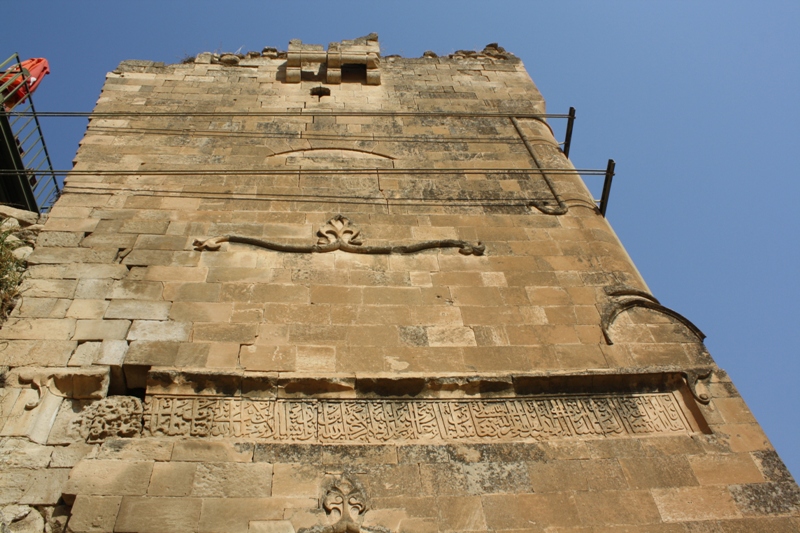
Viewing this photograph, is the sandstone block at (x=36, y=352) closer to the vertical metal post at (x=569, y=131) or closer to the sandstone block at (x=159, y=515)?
the sandstone block at (x=159, y=515)

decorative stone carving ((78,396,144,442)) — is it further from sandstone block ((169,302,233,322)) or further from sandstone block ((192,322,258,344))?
sandstone block ((169,302,233,322))

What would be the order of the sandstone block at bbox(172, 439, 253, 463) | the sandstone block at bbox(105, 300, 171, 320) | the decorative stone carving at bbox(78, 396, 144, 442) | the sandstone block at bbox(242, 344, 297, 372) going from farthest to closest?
1. the sandstone block at bbox(105, 300, 171, 320)
2. the sandstone block at bbox(242, 344, 297, 372)
3. the decorative stone carving at bbox(78, 396, 144, 442)
4. the sandstone block at bbox(172, 439, 253, 463)

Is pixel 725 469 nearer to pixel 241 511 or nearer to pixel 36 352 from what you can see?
pixel 241 511

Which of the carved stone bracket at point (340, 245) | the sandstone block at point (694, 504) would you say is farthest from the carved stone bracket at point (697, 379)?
the carved stone bracket at point (340, 245)

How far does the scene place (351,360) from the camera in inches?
165

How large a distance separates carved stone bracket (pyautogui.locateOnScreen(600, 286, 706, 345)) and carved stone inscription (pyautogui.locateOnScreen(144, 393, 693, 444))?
0.64 m

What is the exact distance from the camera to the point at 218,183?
5.82 meters

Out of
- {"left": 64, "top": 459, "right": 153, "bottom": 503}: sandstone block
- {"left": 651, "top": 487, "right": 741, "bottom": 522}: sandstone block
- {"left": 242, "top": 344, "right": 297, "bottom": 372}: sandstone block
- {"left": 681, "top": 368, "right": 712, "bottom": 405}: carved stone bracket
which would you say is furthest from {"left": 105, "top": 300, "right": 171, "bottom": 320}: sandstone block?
{"left": 681, "top": 368, "right": 712, "bottom": 405}: carved stone bracket

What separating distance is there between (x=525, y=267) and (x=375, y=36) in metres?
4.93

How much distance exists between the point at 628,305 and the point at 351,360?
207cm

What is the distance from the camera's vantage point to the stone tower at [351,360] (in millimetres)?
3447

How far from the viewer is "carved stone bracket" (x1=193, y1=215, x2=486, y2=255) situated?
16.5 ft

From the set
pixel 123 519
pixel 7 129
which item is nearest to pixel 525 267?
pixel 123 519

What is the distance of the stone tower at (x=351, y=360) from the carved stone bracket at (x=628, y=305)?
0.02 m
